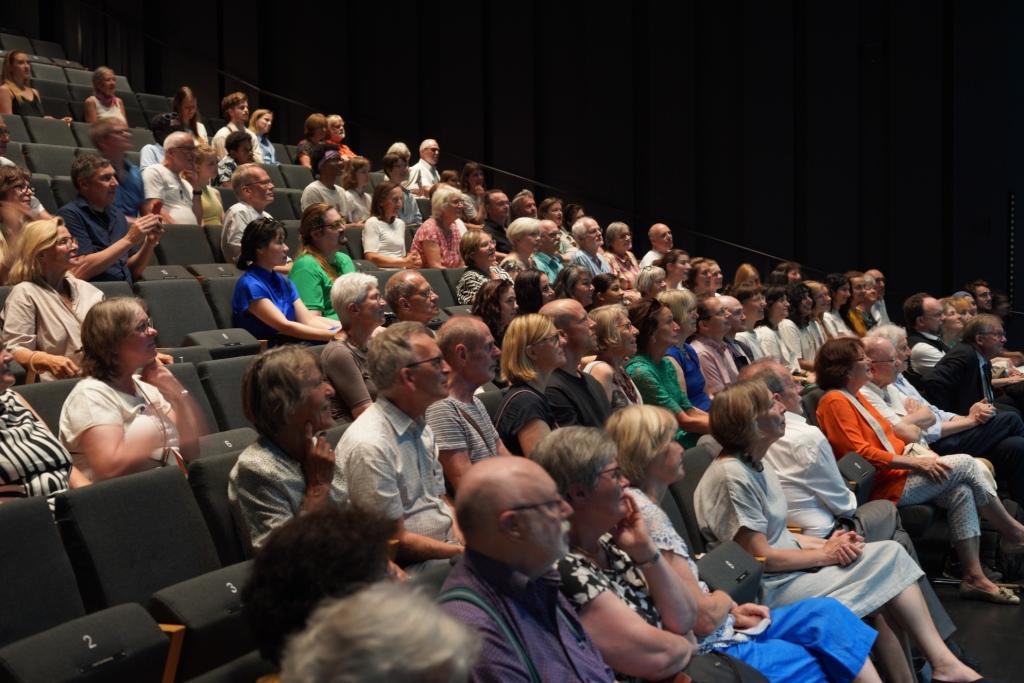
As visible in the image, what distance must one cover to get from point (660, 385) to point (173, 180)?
245 centimetres

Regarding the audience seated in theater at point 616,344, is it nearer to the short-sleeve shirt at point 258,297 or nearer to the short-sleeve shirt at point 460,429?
the short-sleeve shirt at point 460,429

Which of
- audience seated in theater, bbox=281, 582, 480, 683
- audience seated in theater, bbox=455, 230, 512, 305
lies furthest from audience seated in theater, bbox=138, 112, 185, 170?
audience seated in theater, bbox=281, 582, 480, 683

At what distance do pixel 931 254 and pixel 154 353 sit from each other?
7535 millimetres

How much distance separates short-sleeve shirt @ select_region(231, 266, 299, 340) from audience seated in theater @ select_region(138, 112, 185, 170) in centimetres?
185

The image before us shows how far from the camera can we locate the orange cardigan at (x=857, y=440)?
3.80m

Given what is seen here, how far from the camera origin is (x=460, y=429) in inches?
107

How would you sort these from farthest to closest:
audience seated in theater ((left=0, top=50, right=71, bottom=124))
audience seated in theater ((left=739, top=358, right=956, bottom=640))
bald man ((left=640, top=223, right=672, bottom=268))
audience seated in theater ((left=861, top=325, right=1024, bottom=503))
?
bald man ((left=640, top=223, right=672, bottom=268)) < audience seated in theater ((left=0, top=50, right=71, bottom=124)) < audience seated in theater ((left=861, top=325, right=1024, bottom=503)) < audience seated in theater ((left=739, top=358, right=956, bottom=640))

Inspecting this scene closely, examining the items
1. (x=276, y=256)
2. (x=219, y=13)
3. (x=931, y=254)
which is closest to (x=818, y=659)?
(x=276, y=256)

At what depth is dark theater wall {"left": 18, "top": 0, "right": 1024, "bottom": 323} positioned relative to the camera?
346 inches

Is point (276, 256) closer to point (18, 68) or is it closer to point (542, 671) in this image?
point (542, 671)

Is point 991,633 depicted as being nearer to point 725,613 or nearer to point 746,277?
point 725,613

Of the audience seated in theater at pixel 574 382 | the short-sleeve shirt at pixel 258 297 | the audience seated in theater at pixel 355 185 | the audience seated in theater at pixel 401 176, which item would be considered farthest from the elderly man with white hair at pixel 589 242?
the audience seated in theater at pixel 574 382

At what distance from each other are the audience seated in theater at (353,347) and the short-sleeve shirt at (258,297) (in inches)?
25.5

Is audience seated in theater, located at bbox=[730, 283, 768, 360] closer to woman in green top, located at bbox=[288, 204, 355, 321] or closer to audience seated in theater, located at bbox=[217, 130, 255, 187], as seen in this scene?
woman in green top, located at bbox=[288, 204, 355, 321]
